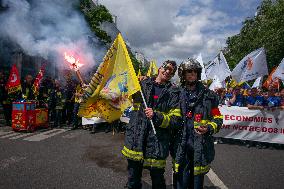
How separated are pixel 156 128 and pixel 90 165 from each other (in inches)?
129

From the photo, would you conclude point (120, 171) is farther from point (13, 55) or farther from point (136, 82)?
point (13, 55)

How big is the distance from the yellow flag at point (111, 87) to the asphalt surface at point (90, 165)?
1269 mm

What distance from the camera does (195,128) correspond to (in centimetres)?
370

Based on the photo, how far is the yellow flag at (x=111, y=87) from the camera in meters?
4.62

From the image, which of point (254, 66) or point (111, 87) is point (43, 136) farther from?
point (254, 66)

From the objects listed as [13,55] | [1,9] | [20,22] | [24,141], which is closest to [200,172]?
[24,141]

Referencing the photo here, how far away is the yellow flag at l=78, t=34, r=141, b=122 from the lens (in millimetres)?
4617

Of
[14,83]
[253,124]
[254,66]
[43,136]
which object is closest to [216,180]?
[253,124]

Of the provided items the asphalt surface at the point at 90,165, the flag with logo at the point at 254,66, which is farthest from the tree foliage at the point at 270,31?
the asphalt surface at the point at 90,165

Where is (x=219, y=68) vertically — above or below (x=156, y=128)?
above

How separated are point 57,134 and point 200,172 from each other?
8.09 m

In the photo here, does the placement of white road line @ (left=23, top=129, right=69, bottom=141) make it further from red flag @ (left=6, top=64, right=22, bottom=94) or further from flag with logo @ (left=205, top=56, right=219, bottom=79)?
flag with logo @ (left=205, top=56, right=219, bottom=79)

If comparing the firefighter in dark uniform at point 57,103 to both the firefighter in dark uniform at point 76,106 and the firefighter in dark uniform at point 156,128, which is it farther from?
the firefighter in dark uniform at point 156,128

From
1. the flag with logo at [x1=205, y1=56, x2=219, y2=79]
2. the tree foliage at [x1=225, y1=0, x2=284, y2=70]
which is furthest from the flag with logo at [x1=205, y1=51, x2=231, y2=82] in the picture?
the tree foliage at [x1=225, y1=0, x2=284, y2=70]
